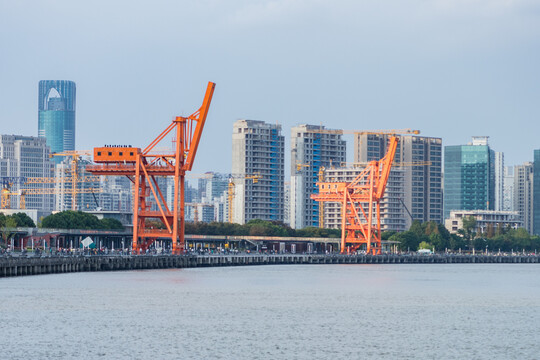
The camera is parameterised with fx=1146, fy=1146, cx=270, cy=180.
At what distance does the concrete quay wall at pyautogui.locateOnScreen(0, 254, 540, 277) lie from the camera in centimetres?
9456

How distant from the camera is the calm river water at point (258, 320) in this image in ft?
161

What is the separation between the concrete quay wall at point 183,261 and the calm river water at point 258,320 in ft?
11.1

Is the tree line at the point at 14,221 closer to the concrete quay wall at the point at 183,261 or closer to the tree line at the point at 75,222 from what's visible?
Result: the tree line at the point at 75,222

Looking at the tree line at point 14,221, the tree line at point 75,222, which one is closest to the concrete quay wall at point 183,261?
the tree line at point 75,222

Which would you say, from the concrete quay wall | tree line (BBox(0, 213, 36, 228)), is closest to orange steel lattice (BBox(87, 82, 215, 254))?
the concrete quay wall

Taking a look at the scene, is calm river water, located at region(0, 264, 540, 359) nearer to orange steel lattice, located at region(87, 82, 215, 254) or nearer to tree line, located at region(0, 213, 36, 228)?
orange steel lattice, located at region(87, 82, 215, 254)

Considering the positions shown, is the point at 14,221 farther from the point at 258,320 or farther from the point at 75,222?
the point at 258,320

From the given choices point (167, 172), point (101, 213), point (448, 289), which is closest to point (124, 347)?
point (448, 289)

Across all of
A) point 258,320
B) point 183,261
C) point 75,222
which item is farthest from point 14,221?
point 258,320

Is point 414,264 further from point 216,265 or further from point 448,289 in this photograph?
point 448,289

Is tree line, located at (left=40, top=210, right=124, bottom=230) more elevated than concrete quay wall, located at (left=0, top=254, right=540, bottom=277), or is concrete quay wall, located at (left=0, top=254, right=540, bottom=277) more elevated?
tree line, located at (left=40, top=210, right=124, bottom=230)

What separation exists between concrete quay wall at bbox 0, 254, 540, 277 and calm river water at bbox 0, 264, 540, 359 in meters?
3.37

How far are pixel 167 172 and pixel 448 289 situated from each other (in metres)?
37.7

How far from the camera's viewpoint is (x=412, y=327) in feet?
190
